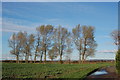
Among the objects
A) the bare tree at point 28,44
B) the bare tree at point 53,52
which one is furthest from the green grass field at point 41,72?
the bare tree at point 28,44

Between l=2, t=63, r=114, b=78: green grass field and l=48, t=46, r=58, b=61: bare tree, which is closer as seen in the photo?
l=2, t=63, r=114, b=78: green grass field

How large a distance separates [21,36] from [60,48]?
200 inches

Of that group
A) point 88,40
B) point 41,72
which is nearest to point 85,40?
point 88,40

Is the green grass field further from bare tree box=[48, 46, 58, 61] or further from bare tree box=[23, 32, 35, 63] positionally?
bare tree box=[23, 32, 35, 63]

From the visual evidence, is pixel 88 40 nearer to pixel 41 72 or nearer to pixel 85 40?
pixel 85 40

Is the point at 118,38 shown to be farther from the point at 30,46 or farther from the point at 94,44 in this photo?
the point at 30,46

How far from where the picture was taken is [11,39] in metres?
22.6

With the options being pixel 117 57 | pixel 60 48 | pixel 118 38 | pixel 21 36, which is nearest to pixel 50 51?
pixel 60 48

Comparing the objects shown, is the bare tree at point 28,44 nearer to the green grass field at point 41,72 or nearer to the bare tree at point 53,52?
the bare tree at point 53,52

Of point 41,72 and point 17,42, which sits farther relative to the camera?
point 17,42

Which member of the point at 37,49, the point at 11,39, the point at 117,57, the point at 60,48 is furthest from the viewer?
the point at 11,39

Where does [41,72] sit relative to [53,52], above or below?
below

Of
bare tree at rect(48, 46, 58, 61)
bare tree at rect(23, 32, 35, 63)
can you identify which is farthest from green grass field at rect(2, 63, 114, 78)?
bare tree at rect(23, 32, 35, 63)

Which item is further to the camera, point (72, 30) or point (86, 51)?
point (86, 51)
